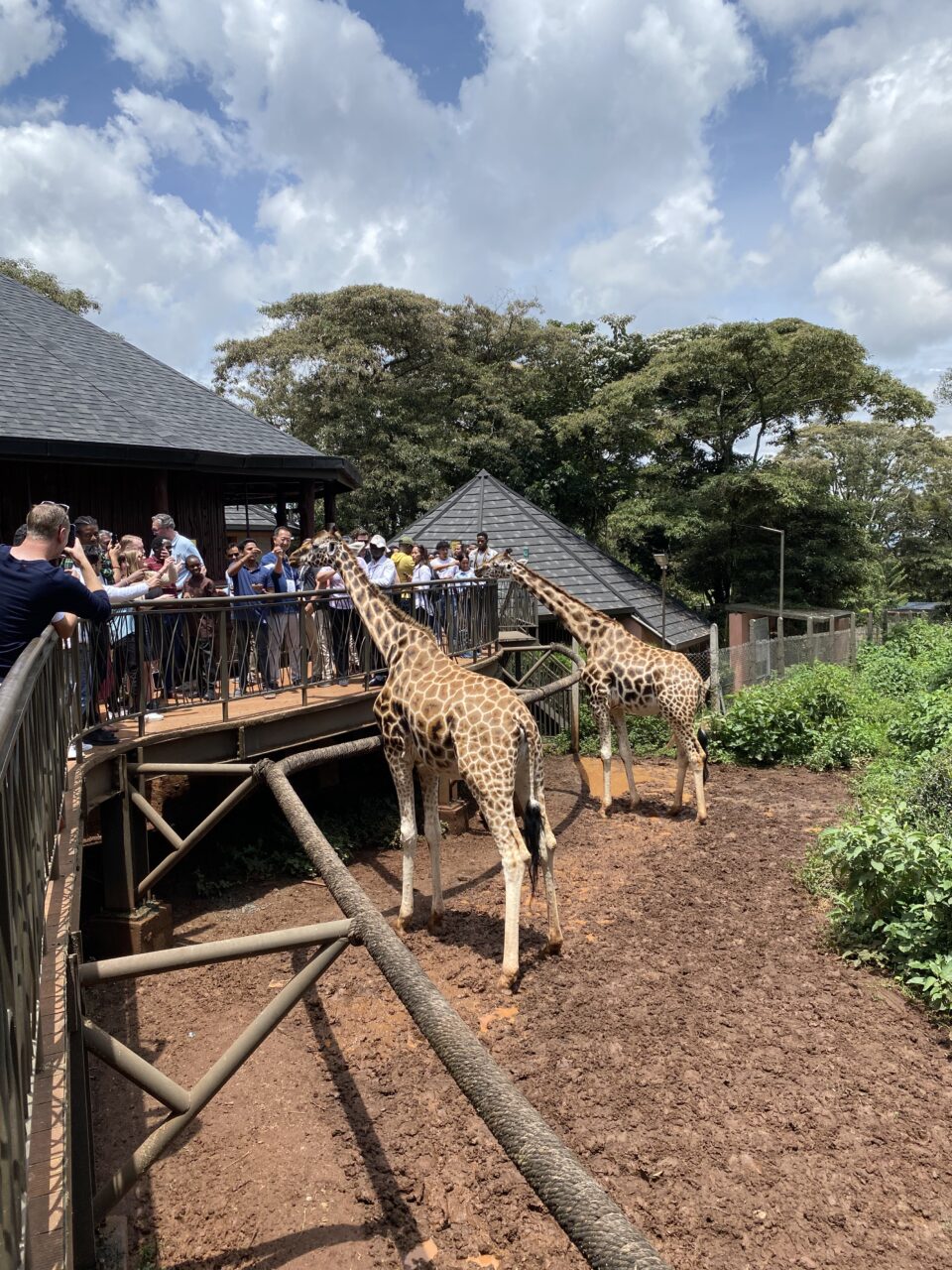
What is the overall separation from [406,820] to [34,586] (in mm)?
4041

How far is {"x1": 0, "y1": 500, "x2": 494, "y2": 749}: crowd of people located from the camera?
4457mm

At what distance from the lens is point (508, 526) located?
65.1 ft

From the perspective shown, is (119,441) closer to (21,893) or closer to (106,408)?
(106,408)

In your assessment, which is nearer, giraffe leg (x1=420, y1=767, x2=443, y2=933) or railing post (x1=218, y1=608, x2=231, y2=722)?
giraffe leg (x1=420, y1=767, x2=443, y2=933)

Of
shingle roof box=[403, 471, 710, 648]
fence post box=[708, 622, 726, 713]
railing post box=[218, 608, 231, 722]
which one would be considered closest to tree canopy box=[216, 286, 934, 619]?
shingle roof box=[403, 471, 710, 648]

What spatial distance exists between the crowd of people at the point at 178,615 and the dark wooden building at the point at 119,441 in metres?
2.14

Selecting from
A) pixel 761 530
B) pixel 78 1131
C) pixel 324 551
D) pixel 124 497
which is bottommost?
pixel 78 1131

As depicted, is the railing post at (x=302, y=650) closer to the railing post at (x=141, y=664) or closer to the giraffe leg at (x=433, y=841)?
the giraffe leg at (x=433, y=841)

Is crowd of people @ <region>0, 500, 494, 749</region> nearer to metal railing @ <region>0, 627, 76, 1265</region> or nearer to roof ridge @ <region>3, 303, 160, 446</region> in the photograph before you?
metal railing @ <region>0, 627, 76, 1265</region>

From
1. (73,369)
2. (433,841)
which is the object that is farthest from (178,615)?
(73,369)

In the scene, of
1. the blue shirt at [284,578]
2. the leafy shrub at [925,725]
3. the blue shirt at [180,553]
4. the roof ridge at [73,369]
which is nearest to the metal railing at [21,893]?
the blue shirt at [180,553]

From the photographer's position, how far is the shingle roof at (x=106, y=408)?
10727mm

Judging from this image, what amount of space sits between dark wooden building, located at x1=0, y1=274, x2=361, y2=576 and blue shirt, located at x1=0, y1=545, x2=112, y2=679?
6.62 m

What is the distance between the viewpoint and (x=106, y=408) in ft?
39.7
